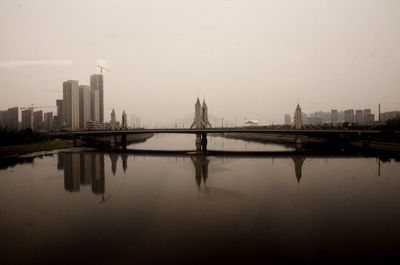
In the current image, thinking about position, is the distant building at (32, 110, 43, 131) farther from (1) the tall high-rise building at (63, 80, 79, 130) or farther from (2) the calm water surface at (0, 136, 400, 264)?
(2) the calm water surface at (0, 136, 400, 264)

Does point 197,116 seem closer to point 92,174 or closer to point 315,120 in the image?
point 92,174

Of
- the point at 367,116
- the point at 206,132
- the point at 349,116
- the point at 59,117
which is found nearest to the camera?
the point at 206,132

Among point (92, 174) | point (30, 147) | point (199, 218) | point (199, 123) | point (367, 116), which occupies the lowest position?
point (92, 174)

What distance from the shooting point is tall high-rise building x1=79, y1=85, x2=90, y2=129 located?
10825cm

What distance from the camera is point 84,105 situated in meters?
110

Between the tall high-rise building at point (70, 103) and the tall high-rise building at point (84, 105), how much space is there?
6823 mm

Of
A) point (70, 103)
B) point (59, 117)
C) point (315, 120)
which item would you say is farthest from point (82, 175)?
point (315, 120)

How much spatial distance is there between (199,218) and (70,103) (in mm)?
99467

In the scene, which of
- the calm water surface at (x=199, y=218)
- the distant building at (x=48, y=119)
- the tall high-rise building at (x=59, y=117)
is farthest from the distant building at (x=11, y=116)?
the calm water surface at (x=199, y=218)

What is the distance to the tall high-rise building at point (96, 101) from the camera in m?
121

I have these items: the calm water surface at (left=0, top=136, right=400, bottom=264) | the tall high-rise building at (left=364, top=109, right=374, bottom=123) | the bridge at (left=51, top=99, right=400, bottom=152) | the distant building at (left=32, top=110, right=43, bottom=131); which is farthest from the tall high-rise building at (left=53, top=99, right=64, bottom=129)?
the tall high-rise building at (left=364, top=109, right=374, bottom=123)

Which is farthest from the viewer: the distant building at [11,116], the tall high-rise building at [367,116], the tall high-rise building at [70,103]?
the tall high-rise building at [367,116]

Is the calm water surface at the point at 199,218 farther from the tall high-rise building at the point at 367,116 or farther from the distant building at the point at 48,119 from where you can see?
the tall high-rise building at the point at 367,116

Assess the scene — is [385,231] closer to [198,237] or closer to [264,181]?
[198,237]
